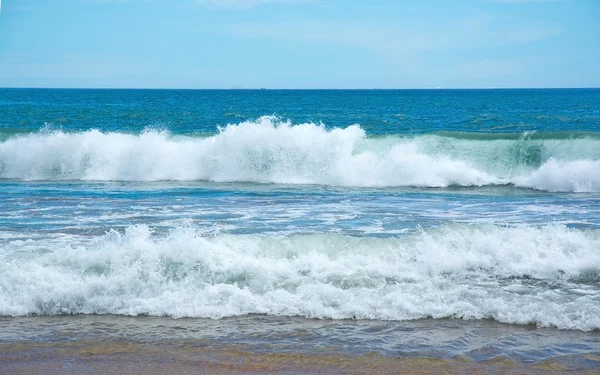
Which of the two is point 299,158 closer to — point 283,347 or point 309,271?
point 309,271

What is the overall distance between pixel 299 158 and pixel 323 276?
36.5ft

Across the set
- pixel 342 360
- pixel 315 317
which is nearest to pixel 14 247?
pixel 315 317

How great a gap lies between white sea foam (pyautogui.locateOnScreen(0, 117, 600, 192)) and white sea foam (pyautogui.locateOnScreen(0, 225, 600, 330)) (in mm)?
8442

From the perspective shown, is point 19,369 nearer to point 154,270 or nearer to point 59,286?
point 59,286

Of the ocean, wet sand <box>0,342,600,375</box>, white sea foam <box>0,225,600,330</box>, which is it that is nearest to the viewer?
wet sand <box>0,342,600,375</box>

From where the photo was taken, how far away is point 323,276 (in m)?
7.47

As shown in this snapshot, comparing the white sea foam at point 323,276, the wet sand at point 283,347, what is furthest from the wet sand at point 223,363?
the white sea foam at point 323,276

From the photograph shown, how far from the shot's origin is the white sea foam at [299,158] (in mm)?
17234

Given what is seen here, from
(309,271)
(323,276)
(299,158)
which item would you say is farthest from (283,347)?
(299,158)

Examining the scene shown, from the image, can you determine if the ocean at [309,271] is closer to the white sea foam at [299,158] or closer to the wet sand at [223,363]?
the wet sand at [223,363]

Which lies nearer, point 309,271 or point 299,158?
point 309,271

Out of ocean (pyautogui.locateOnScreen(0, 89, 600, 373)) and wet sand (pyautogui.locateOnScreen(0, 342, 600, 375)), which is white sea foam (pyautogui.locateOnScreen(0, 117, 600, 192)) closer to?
ocean (pyautogui.locateOnScreen(0, 89, 600, 373))

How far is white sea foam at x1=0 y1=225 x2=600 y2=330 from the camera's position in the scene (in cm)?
662

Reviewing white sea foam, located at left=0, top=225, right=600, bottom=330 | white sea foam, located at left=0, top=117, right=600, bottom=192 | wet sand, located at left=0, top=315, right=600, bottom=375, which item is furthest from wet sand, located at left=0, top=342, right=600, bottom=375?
white sea foam, located at left=0, top=117, right=600, bottom=192
